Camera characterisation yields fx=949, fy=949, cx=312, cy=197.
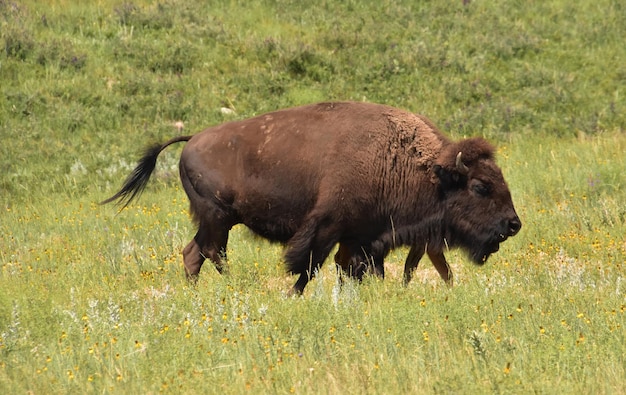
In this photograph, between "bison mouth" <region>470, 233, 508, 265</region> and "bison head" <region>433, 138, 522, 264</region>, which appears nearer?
"bison head" <region>433, 138, 522, 264</region>

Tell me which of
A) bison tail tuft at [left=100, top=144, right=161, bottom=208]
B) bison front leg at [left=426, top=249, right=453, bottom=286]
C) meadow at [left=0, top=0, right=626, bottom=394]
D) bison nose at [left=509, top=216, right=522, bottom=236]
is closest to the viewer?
meadow at [left=0, top=0, right=626, bottom=394]

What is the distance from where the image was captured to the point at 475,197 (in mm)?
8609

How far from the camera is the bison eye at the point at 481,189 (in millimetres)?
8547

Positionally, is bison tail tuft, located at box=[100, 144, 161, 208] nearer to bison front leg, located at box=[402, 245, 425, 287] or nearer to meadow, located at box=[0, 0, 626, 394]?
meadow, located at box=[0, 0, 626, 394]

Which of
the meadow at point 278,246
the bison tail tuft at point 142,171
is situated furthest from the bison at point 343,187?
the bison tail tuft at point 142,171

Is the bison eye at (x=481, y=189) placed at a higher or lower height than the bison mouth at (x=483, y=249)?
higher

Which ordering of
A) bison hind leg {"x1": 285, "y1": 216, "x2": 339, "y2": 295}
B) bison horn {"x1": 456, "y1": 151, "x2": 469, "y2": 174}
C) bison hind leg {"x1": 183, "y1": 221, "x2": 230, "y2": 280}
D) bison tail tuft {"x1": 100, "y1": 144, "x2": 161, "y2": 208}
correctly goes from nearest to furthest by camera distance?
bison hind leg {"x1": 285, "y1": 216, "x2": 339, "y2": 295}, bison horn {"x1": 456, "y1": 151, "x2": 469, "y2": 174}, bison hind leg {"x1": 183, "y1": 221, "x2": 230, "y2": 280}, bison tail tuft {"x1": 100, "y1": 144, "x2": 161, "y2": 208}

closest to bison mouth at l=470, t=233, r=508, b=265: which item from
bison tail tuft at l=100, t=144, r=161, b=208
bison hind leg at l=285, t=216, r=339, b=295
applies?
bison hind leg at l=285, t=216, r=339, b=295

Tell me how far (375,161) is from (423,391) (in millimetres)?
3724

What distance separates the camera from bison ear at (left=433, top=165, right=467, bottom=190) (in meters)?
8.51

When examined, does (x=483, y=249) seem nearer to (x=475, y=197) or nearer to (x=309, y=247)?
(x=475, y=197)

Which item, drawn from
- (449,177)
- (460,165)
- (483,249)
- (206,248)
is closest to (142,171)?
(206,248)

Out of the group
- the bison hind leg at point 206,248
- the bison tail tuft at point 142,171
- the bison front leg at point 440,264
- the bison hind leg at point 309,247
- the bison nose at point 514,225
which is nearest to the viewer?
the bison hind leg at point 309,247

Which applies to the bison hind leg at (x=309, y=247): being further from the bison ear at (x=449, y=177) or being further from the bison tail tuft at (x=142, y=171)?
the bison tail tuft at (x=142, y=171)
